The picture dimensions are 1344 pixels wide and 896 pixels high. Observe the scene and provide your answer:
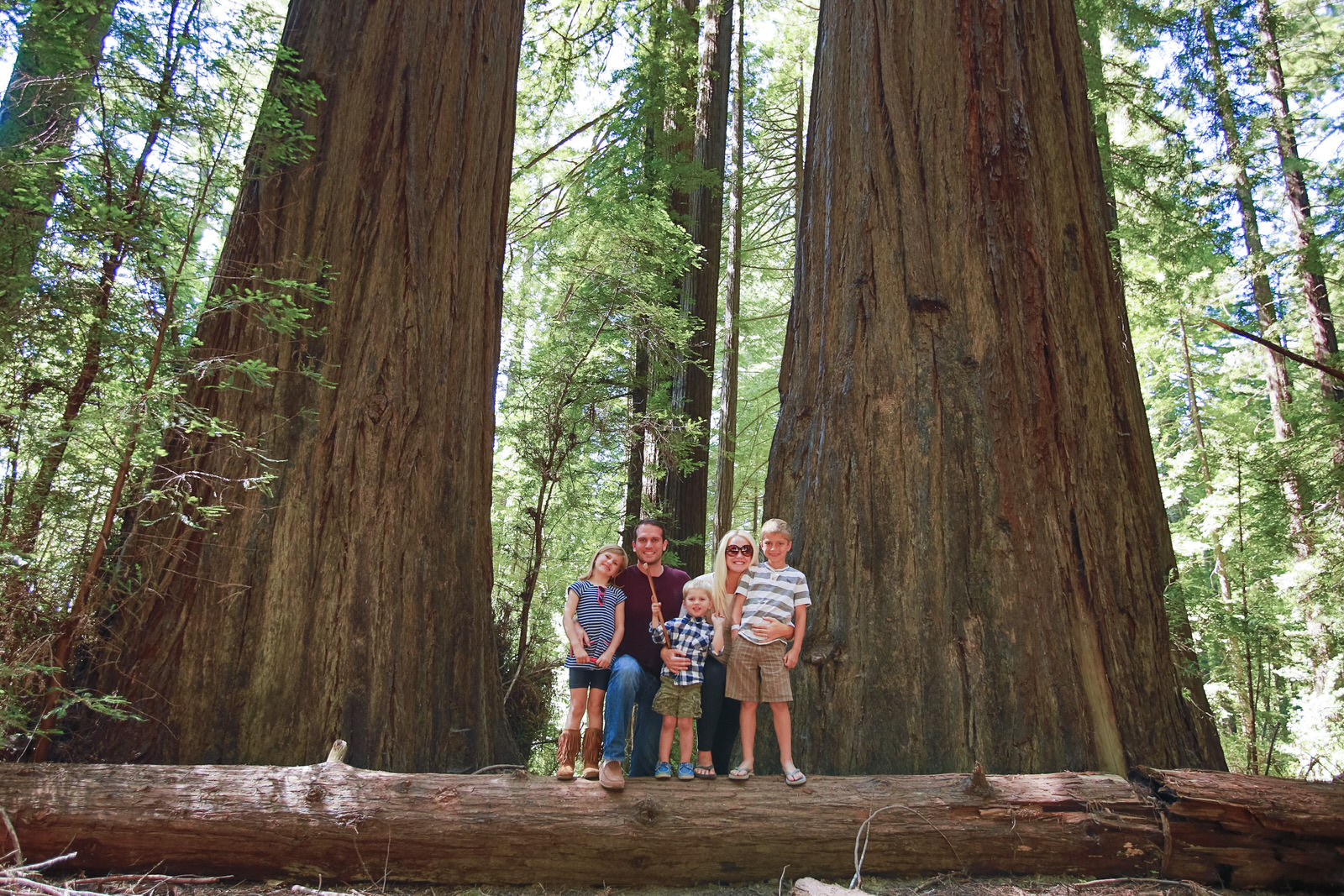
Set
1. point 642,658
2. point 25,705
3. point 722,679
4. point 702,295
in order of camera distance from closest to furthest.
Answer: point 25,705
point 722,679
point 642,658
point 702,295

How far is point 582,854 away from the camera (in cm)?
357

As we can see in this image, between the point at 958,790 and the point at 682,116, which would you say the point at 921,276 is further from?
the point at 682,116

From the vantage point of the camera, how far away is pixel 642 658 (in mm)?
4285

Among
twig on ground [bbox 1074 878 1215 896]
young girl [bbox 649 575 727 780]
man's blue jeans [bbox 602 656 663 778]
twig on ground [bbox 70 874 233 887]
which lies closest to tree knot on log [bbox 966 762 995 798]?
twig on ground [bbox 1074 878 1215 896]

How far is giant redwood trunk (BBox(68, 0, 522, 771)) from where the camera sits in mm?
4453

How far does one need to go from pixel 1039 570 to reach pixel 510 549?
571cm

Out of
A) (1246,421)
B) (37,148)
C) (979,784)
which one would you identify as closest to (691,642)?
(979,784)

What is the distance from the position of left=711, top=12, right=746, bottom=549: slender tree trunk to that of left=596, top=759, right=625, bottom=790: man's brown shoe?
7.62 meters

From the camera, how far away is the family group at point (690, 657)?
3.98m

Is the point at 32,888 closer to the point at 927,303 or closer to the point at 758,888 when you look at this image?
the point at 758,888

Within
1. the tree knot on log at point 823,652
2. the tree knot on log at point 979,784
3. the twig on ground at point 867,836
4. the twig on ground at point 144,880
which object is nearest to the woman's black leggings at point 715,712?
the tree knot on log at point 823,652

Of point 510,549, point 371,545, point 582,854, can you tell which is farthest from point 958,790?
point 510,549

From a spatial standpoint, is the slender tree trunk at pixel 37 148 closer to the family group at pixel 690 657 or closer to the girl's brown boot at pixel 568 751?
the family group at pixel 690 657

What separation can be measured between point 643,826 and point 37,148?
429 cm
